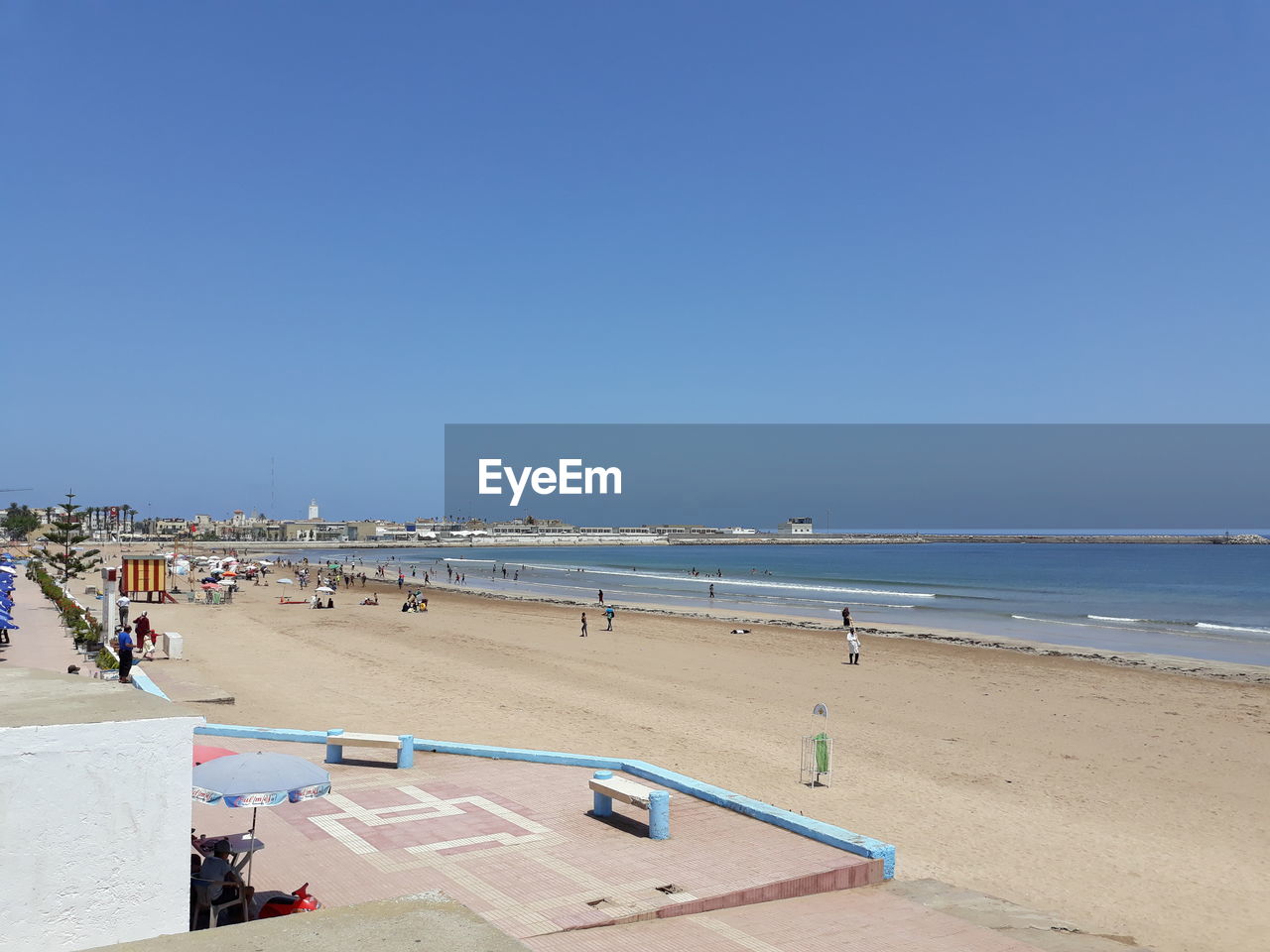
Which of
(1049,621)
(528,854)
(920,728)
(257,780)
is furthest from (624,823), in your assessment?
(1049,621)

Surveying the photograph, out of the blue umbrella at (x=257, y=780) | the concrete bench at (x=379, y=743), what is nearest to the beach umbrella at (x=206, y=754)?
the blue umbrella at (x=257, y=780)

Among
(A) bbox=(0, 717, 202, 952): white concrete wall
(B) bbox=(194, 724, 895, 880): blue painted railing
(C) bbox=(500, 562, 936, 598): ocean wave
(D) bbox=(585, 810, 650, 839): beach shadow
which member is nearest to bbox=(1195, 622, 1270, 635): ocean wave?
(C) bbox=(500, 562, 936, 598): ocean wave

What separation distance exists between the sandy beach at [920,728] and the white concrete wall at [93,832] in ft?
21.6

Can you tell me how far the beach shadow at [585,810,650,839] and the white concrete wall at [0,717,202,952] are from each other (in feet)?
15.2

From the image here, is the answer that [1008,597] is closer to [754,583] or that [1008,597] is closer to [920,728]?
[754,583]

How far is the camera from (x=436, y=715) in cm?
1561

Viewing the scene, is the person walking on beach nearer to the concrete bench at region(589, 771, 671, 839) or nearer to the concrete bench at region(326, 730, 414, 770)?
the concrete bench at region(326, 730, 414, 770)

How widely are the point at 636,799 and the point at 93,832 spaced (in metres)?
5.06

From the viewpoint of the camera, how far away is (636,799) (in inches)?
336

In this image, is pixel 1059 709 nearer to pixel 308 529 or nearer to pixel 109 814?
pixel 109 814

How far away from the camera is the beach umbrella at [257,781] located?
6.20 metres

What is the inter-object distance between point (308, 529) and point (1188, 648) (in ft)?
596

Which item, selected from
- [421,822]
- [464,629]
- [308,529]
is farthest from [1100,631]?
[308,529]

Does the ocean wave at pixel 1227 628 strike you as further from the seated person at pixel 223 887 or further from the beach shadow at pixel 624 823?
the seated person at pixel 223 887
